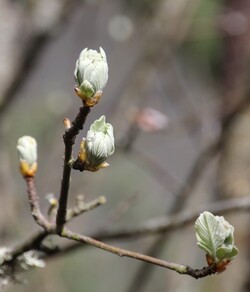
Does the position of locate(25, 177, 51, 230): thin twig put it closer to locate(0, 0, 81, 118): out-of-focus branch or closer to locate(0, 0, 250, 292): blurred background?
locate(0, 0, 250, 292): blurred background

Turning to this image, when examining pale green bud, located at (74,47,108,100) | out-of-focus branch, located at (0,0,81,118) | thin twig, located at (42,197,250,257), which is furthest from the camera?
out-of-focus branch, located at (0,0,81,118)

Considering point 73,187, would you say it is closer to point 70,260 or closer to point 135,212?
point 70,260

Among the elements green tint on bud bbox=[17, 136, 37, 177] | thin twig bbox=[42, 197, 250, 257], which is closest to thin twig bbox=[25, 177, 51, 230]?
green tint on bud bbox=[17, 136, 37, 177]

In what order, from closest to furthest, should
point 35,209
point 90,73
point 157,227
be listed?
point 90,73, point 35,209, point 157,227

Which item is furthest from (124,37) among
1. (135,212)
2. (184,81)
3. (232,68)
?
(135,212)

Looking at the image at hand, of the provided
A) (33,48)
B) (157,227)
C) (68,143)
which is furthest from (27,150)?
(33,48)

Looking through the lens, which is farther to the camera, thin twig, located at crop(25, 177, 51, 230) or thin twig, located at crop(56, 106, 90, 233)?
thin twig, located at crop(25, 177, 51, 230)

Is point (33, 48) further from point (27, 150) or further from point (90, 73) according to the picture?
point (90, 73)
